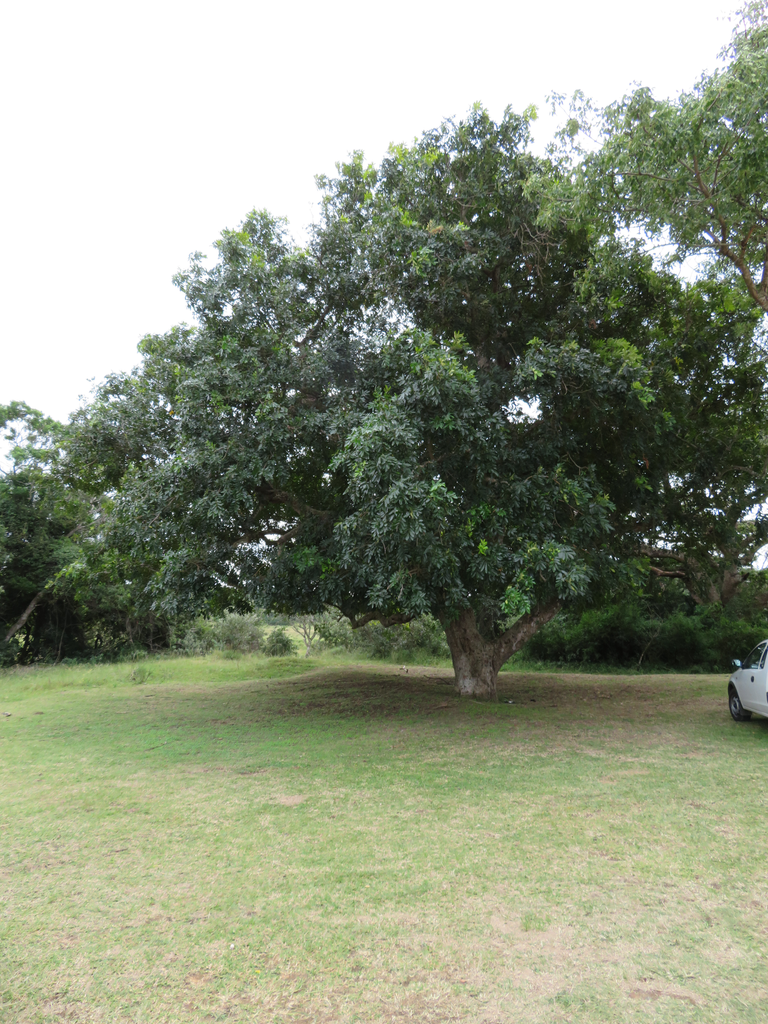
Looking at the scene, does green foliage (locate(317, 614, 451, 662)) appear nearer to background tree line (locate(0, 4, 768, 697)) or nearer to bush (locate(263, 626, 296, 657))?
bush (locate(263, 626, 296, 657))

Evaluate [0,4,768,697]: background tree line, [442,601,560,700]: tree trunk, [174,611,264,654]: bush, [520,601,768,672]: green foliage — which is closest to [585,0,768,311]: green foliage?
[0,4,768,697]: background tree line

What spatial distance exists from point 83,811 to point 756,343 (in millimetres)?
13511

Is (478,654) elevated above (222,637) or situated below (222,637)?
above

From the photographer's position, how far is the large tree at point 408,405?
8875 millimetres

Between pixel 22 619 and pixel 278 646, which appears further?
pixel 278 646

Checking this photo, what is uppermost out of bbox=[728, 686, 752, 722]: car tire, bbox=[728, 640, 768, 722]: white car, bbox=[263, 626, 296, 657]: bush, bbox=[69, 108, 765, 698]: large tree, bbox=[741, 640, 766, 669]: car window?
bbox=[69, 108, 765, 698]: large tree

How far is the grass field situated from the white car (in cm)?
49

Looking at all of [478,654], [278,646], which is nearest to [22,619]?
[278,646]

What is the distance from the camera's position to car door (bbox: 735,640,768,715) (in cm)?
901

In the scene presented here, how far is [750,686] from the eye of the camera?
9.59 m

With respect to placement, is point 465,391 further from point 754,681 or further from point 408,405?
point 754,681

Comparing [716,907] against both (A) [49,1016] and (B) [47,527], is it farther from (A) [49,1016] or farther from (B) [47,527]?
(B) [47,527]

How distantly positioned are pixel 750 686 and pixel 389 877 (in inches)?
291

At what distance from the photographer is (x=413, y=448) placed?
8469 mm
